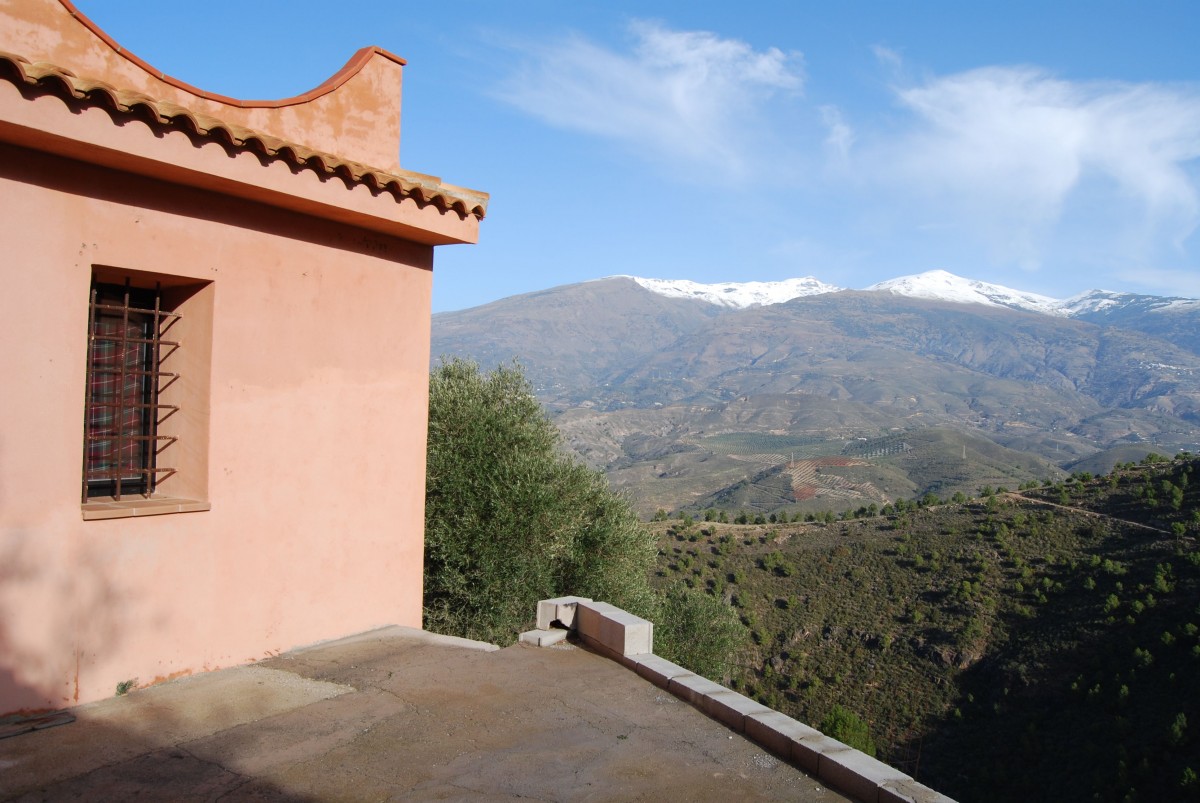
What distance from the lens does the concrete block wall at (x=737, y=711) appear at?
193 inches

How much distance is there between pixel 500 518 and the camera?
481 inches

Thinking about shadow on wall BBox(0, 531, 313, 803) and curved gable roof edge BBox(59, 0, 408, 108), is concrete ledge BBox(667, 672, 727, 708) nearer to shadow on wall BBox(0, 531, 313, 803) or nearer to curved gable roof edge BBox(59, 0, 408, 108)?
shadow on wall BBox(0, 531, 313, 803)

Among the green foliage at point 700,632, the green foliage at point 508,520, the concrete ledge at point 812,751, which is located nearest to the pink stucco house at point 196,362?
the green foliage at point 508,520

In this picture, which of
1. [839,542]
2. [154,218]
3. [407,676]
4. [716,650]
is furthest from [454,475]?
[839,542]

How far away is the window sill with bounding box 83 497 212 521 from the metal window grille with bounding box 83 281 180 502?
4.9 inches

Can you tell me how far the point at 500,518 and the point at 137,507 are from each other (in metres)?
6.33

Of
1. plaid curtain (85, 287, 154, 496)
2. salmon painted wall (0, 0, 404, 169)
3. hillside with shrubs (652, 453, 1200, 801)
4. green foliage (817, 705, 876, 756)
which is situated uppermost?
salmon painted wall (0, 0, 404, 169)

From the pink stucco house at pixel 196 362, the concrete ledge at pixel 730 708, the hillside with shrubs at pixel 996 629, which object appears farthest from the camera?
the hillside with shrubs at pixel 996 629

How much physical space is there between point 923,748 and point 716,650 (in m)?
9.84

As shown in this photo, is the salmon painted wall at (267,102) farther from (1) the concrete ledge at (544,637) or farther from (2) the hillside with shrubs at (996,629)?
(2) the hillside with shrubs at (996,629)

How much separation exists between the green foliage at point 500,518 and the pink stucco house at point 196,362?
139 inches

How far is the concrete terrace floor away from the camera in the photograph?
482 cm

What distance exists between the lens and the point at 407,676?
22.4 feet

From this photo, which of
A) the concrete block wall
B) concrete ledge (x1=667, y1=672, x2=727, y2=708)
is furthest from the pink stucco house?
concrete ledge (x1=667, y1=672, x2=727, y2=708)
